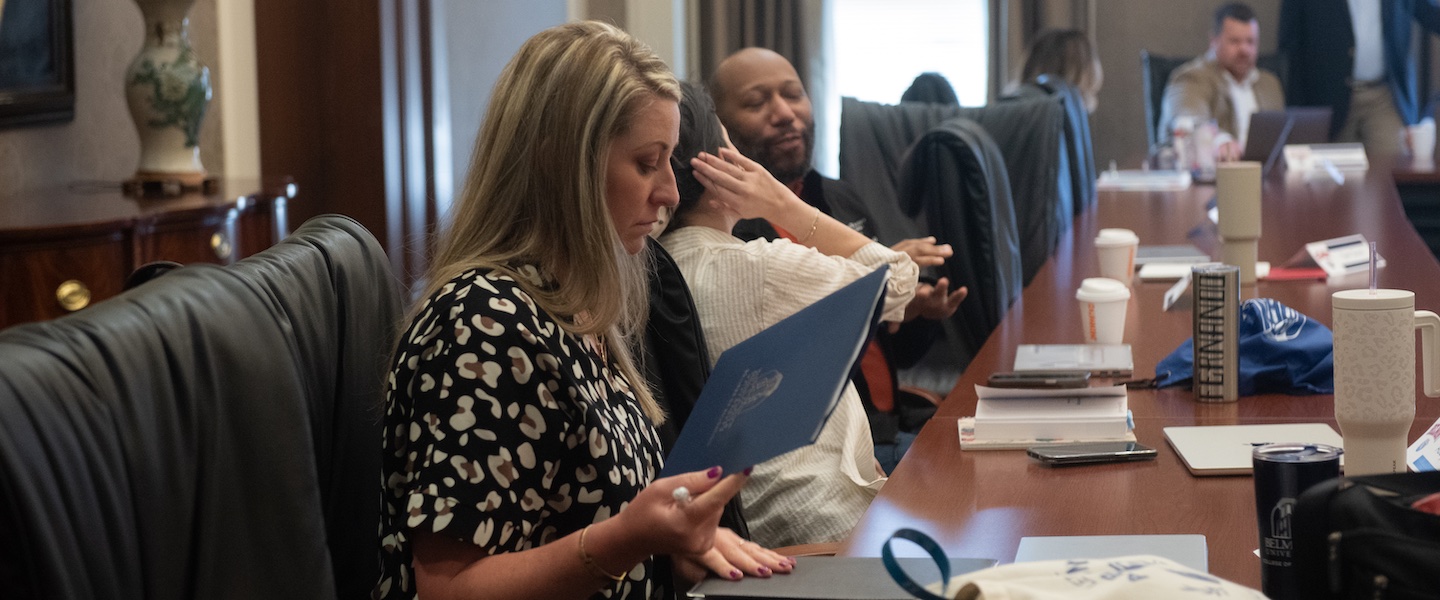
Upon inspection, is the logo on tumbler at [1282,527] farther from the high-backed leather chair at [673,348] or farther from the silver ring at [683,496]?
the high-backed leather chair at [673,348]

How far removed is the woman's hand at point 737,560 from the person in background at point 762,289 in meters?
0.63

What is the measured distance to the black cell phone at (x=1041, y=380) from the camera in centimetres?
171

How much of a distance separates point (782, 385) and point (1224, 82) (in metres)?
6.14

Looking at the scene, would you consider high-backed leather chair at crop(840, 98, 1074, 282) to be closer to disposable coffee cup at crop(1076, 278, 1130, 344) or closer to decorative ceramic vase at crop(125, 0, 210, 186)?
disposable coffee cup at crop(1076, 278, 1130, 344)

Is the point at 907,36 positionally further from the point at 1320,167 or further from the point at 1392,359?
the point at 1392,359

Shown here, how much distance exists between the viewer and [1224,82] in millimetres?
6621

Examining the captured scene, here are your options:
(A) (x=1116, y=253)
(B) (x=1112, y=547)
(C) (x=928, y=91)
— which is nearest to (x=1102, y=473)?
(B) (x=1112, y=547)

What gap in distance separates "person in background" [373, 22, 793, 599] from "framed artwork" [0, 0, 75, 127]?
1968 mm

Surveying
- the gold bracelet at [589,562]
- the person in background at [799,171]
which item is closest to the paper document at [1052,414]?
the gold bracelet at [589,562]

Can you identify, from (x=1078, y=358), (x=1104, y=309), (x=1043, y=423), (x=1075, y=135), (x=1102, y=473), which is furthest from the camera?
(x=1075, y=135)

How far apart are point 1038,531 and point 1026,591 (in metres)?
0.51

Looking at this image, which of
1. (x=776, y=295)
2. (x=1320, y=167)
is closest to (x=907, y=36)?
(x=1320, y=167)

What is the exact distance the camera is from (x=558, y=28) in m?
1.34

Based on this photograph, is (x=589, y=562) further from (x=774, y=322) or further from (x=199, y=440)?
(x=774, y=322)
